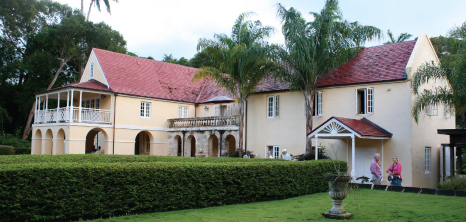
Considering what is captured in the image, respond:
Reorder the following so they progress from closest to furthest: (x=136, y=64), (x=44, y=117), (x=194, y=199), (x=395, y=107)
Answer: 1. (x=194, y=199)
2. (x=395, y=107)
3. (x=44, y=117)
4. (x=136, y=64)

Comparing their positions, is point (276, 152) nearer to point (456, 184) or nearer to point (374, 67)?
point (374, 67)

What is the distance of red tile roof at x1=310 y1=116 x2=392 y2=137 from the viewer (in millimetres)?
19562

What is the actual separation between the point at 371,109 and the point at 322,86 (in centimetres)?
314

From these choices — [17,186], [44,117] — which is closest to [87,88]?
[44,117]

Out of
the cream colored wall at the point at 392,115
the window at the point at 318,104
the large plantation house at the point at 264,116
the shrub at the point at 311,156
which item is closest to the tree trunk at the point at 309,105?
the shrub at the point at 311,156

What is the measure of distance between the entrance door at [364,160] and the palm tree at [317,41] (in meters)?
2.71

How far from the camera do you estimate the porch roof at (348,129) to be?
19.5 m

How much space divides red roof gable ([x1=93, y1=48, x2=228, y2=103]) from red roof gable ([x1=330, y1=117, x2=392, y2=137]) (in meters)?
13.0

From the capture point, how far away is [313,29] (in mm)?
22453

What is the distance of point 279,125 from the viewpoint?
26.0m

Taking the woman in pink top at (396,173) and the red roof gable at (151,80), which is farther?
the red roof gable at (151,80)

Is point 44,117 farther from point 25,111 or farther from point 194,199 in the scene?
point 194,199

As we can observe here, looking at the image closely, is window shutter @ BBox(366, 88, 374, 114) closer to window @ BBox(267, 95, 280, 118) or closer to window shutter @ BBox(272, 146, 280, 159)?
window @ BBox(267, 95, 280, 118)

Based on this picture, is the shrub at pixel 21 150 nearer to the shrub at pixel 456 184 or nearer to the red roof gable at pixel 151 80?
the red roof gable at pixel 151 80
